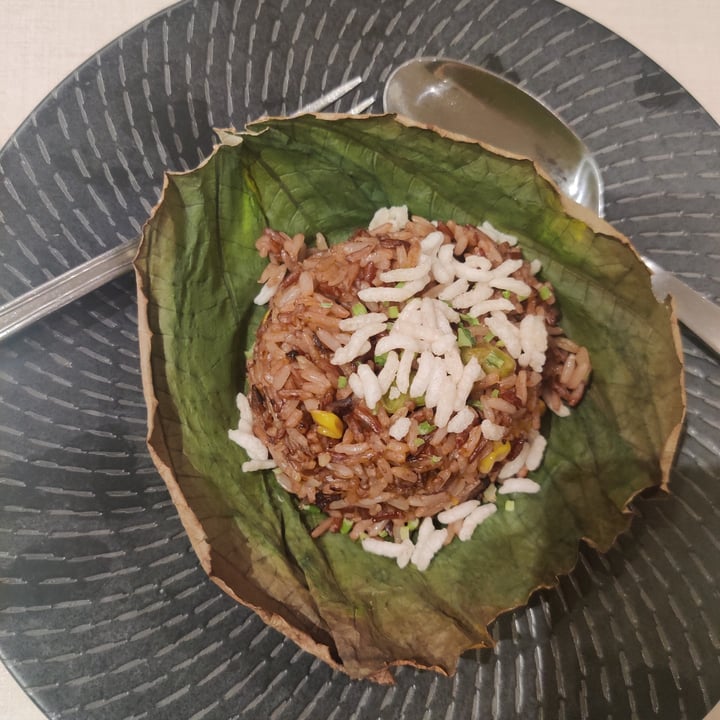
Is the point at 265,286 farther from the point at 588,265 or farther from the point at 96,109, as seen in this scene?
the point at 588,265

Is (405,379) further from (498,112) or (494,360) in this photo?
(498,112)

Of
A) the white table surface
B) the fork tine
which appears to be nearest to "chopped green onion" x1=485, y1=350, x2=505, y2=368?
the fork tine

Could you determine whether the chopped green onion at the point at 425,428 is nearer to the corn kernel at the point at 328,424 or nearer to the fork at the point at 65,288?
the corn kernel at the point at 328,424

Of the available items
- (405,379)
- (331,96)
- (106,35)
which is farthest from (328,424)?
(106,35)

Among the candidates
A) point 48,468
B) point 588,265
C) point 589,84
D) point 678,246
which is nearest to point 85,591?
point 48,468

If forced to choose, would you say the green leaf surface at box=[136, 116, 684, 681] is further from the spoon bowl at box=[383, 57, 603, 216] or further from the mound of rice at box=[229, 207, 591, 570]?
the spoon bowl at box=[383, 57, 603, 216]

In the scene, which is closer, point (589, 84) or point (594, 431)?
point (594, 431)
